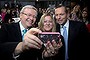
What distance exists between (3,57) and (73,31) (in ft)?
6.33

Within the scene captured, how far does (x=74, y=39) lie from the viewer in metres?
2.89

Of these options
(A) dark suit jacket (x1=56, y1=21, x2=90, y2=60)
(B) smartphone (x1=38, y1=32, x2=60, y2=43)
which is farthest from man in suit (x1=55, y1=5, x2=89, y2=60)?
(B) smartphone (x1=38, y1=32, x2=60, y2=43)

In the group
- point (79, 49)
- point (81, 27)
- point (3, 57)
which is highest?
point (3, 57)

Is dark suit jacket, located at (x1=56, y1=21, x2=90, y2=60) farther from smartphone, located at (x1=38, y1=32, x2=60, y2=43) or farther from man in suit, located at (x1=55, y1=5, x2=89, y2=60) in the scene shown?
smartphone, located at (x1=38, y1=32, x2=60, y2=43)

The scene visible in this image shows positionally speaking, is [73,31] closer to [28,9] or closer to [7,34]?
[28,9]

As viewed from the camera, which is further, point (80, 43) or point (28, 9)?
point (80, 43)

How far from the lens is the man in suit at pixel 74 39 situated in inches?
108

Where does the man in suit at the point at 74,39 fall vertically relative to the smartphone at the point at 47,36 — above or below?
below

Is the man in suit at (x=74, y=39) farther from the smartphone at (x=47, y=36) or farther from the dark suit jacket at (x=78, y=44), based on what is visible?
the smartphone at (x=47, y=36)

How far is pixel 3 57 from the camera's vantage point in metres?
→ 1.09

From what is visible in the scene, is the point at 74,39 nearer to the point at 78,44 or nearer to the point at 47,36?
the point at 78,44

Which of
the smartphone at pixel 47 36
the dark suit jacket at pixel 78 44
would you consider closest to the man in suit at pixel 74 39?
the dark suit jacket at pixel 78 44

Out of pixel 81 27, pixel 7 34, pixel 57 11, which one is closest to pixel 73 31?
pixel 81 27

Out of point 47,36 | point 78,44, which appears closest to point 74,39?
point 78,44
